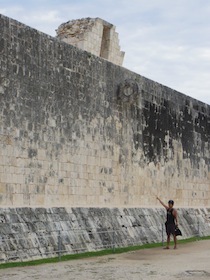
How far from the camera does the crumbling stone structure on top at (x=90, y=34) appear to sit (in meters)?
16.9

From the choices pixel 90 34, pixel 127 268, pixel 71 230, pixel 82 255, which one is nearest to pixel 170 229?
pixel 71 230

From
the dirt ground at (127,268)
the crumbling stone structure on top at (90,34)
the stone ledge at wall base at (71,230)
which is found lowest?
the dirt ground at (127,268)

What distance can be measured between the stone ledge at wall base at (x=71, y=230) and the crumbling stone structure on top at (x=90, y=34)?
4.79m

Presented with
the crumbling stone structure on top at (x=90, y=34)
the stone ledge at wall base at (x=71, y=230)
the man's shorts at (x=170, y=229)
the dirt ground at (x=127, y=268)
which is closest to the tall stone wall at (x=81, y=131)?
the stone ledge at wall base at (x=71, y=230)

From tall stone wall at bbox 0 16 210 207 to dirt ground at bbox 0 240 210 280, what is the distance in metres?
2.06

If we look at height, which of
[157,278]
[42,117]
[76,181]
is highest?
[42,117]

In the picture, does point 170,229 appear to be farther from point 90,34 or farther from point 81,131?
point 90,34

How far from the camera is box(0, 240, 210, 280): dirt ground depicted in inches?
376

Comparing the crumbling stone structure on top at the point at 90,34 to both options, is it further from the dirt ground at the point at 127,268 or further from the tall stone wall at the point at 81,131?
the dirt ground at the point at 127,268

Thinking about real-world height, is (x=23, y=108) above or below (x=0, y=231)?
above

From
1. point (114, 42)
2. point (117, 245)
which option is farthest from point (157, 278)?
point (114, 42)

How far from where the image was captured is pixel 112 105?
52.3 ft

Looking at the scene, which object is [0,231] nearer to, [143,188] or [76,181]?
[76,181]

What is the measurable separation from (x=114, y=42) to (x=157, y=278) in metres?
10.1
